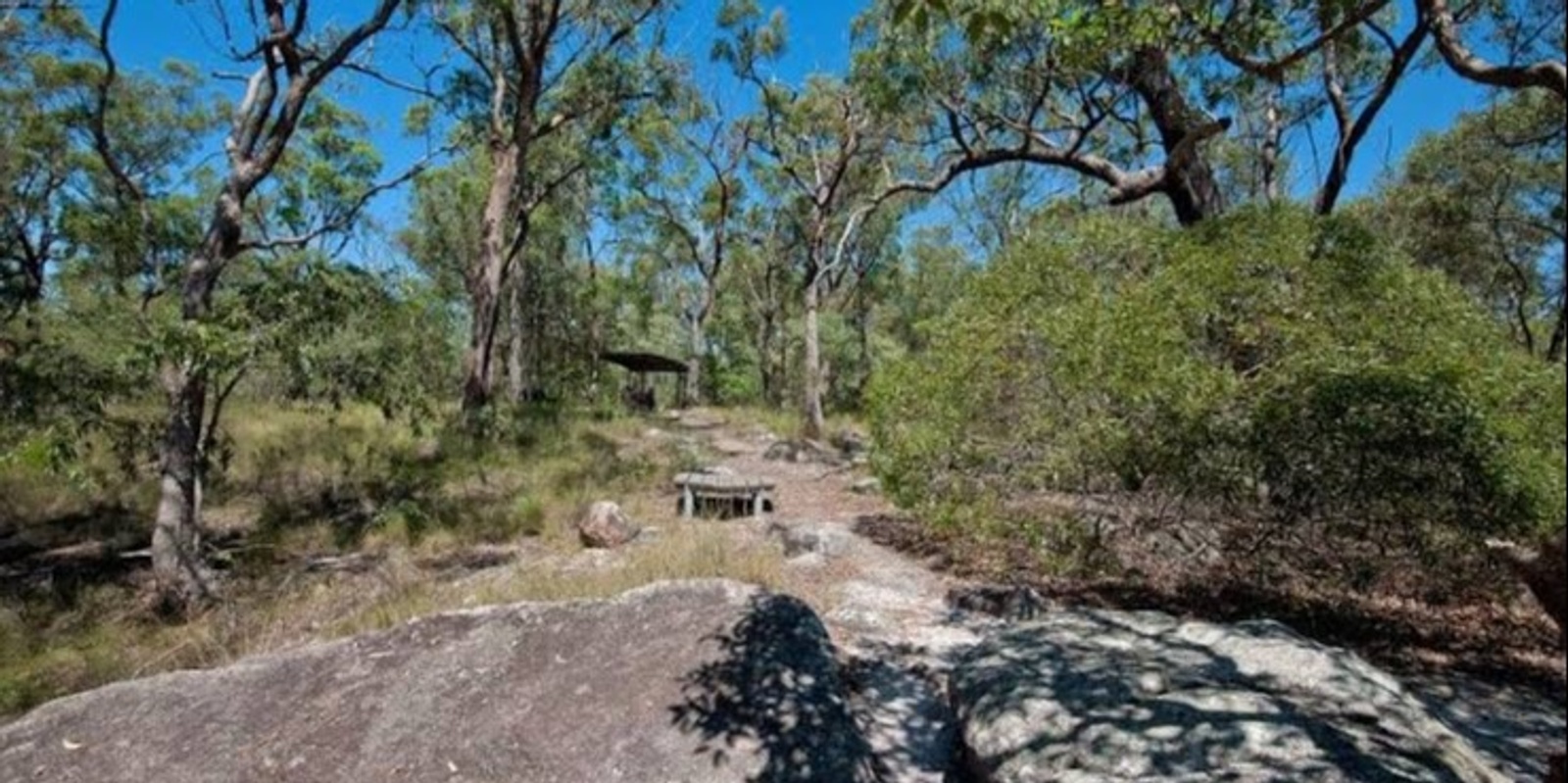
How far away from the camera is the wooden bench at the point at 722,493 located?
9.21m

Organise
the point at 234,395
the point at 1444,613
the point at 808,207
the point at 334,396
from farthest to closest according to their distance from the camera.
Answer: the point at 808,207
the point at 234,395
the point at 334,396
the point at 1444,613

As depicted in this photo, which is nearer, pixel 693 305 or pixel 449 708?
pixel 449 708

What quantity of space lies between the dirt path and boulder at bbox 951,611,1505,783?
44cm

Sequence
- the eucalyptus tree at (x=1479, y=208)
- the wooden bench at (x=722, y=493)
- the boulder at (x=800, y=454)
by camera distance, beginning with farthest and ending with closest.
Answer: the boulder at (x=800, y=454) → the eucalyptus tree at (x=1479, y=208) → the wooden bench at (x=722, y=493)

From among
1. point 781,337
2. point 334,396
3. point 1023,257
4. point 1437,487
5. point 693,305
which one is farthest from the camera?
point 693,305

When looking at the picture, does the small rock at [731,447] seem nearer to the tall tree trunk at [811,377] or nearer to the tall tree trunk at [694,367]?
the tall tree trunk at [811,377]

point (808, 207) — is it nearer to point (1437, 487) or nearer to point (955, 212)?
point (955, 212)

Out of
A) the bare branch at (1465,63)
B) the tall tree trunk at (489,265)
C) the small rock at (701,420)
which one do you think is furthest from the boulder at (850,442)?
the bare branch at (1465,63)

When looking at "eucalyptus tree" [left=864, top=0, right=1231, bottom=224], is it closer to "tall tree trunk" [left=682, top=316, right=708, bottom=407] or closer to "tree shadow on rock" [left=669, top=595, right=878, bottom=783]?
"tree shadow on rock" [left=669, top=595, right=878, bottom=783]

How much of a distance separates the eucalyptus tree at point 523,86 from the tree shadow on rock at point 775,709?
10224 mm

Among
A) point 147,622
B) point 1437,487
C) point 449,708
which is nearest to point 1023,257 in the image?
point 1437,487

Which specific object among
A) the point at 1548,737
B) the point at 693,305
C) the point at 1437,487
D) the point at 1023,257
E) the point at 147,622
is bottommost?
the point at 147,622

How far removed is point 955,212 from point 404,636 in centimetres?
2501

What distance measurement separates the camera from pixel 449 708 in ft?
12.2
